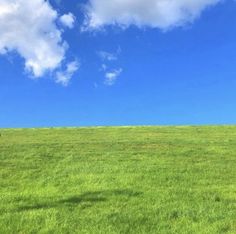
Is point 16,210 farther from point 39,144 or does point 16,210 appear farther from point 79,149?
point 39,144

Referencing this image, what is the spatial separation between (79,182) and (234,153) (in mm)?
13280

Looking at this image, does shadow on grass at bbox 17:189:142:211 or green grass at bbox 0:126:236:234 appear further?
shadow on grass at bbox 17:189:142:211

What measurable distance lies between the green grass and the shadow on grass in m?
0.04

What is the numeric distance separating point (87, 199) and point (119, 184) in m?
3.57

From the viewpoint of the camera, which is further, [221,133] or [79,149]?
[221,133]

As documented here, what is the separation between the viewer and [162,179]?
26.0 meters

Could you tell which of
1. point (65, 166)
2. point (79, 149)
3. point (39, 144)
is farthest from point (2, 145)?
point (65, 166)

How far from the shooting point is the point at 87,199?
21547mm

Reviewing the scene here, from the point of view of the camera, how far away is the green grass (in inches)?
699

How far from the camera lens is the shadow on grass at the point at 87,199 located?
20.2 metres

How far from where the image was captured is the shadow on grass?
20.2 meters

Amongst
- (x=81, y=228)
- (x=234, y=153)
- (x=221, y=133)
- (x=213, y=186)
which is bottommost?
(x=81, y=228)

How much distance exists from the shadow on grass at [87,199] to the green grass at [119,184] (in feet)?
0.12

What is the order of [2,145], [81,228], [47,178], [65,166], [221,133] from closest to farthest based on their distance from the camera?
[81,228], [47,178], [65,166], [2,145], [221,133]
